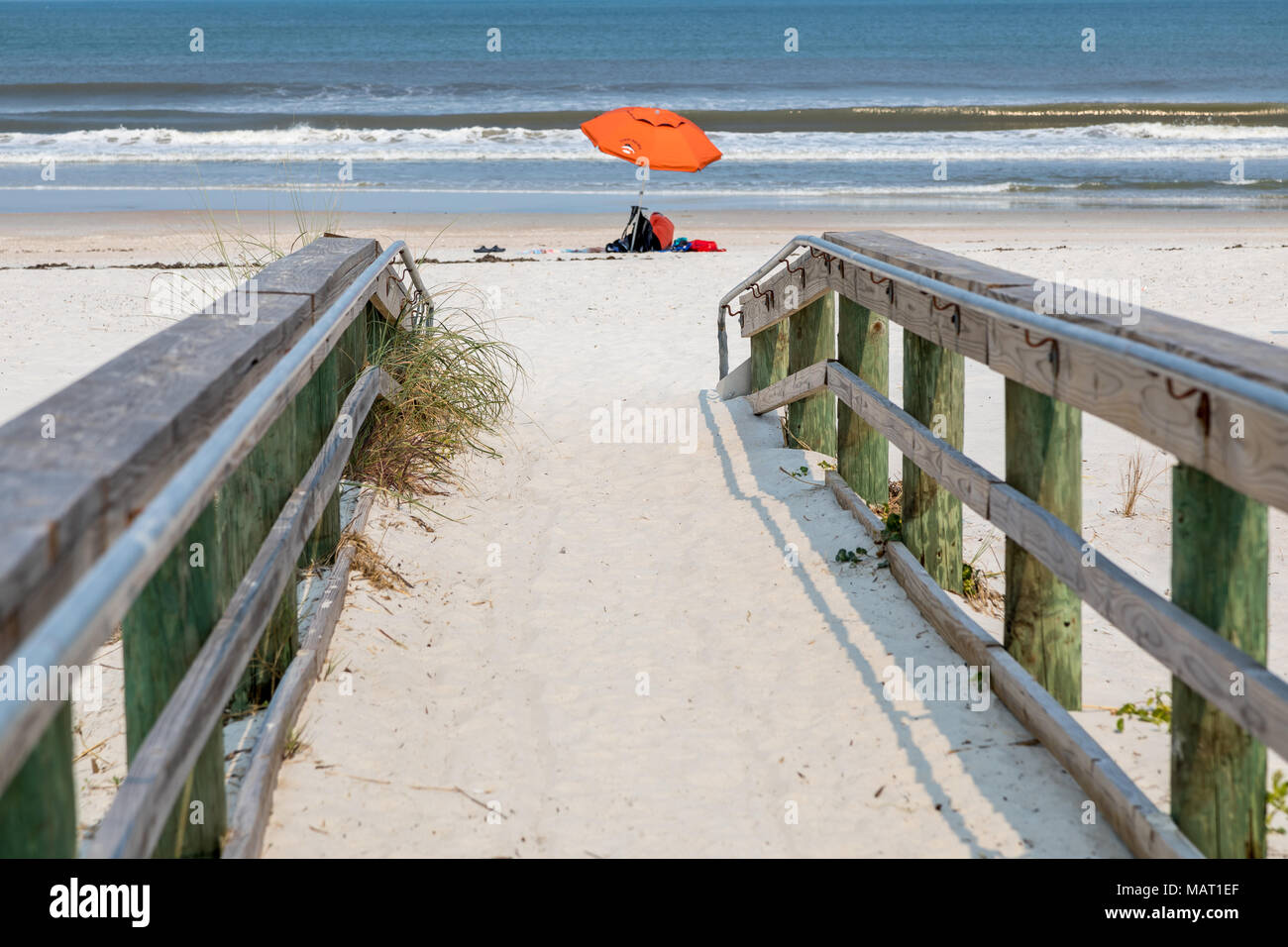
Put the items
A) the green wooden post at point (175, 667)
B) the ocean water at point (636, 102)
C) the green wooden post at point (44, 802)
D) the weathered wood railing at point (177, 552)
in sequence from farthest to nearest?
1. the ocean water at point (636, 102)
2. the green wooden post at point (175, 667)
3. the green wooden post at point (44, 802)
4. the weathered wood railing at point (177, 552)

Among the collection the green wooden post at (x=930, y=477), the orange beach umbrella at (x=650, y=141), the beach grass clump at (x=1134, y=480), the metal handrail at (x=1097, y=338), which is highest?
the orange beach umbrella at (x=650, y=141)

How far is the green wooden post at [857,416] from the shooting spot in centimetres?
491

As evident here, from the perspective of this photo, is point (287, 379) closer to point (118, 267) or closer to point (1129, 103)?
point (118, 267)

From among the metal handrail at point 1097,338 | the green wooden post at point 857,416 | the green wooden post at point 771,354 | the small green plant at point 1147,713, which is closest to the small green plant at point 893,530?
the green wooden post at point 857,416

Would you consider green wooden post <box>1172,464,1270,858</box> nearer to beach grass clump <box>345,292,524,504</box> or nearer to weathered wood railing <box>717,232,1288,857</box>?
weathered wood railing <box>717,232,1288,857</box>

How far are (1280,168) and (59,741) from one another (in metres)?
26.9

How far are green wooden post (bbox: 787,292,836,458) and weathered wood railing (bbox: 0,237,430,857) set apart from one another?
243 centimetres

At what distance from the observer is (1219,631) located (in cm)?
235

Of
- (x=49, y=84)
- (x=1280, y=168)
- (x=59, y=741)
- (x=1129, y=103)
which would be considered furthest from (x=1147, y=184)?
(x=49, y=84)

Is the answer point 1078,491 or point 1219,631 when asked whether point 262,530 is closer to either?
point 1078,491

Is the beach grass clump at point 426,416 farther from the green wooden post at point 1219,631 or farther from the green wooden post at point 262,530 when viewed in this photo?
the green wooden post at point 1219,631

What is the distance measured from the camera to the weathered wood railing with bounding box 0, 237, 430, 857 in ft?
4.81

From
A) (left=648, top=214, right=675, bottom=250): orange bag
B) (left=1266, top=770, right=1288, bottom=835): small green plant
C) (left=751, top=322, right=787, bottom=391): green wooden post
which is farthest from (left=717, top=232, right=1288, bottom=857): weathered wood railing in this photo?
(left=648, top=214, right=675, bottom=250): orange bag

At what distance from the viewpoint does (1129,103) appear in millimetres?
36156
